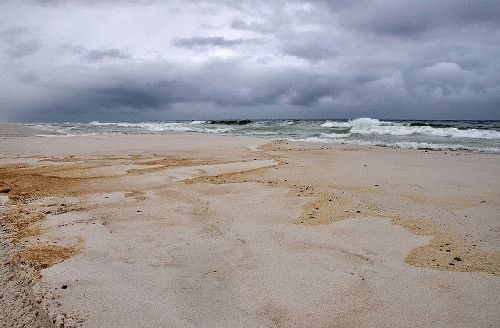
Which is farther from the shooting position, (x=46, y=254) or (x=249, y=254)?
(x=249, y=254)

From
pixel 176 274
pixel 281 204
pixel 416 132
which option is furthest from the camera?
pixel 416 132

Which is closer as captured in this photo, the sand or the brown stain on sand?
the sand

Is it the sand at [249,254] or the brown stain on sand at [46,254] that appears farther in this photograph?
the brown stain on sand at [46,254]

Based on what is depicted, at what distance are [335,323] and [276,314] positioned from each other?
0.36 metres

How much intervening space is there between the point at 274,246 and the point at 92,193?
3.16 m

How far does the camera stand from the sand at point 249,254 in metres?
2.00

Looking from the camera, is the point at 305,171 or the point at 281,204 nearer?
the point at 281,204

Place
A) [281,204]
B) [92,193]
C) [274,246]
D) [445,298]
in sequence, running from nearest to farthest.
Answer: [445,298] → [274,246] → [281,204] → [92,193]

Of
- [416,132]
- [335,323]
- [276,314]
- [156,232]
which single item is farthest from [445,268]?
[416,132]

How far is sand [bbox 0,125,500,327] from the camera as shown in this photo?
6.57 feet

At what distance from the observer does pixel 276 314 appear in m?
2.00

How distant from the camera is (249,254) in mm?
2785

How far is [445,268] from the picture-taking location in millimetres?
2570

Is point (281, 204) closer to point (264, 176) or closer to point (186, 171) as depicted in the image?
point (264, 176)
